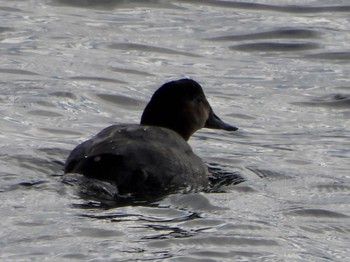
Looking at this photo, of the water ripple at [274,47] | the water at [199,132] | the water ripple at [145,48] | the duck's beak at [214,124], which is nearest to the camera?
the water at [199,132]

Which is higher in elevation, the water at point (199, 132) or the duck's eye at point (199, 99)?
the duck's eye at point (199, 99)

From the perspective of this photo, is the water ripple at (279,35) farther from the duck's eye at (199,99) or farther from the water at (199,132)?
the duck's eye at (199,99)

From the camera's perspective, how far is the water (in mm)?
7254

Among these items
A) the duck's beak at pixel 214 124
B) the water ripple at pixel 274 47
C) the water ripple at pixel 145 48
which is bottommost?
the water ripple at pixel 145 48

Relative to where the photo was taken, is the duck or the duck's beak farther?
the duck's beak

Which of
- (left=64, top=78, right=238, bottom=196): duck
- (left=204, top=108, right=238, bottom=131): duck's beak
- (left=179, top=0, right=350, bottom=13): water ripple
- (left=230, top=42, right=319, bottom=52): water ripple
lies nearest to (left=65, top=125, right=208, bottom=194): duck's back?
(left=64, top=78, right=238, bottom=196): duck

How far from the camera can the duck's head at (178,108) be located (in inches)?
370

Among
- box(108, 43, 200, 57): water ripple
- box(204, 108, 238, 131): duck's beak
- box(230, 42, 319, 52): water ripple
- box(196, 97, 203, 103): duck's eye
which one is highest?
box(196, 97, 203, 103): duck's eye

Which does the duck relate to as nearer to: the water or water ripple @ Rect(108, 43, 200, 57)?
the water

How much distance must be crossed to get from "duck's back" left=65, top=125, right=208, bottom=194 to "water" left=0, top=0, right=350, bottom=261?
0.54 ft

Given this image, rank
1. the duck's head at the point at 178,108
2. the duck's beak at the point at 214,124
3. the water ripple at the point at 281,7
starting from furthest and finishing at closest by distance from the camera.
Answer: the water ripple at the point at 281,7, the duck's beak at the point at 214,124, the duck's head at the point at 178,108

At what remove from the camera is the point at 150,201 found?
809 centimetres

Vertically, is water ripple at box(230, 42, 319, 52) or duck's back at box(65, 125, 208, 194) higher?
duck's back at box(65, 125, 208, 194)


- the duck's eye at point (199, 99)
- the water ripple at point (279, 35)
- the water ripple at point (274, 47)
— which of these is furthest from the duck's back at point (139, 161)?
the water ripple at point (279, 35)
